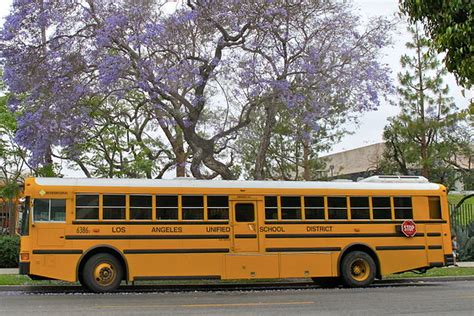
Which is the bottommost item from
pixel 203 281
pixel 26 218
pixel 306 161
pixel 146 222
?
pixel 203 281

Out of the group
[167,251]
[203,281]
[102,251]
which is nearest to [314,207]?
[167,251]

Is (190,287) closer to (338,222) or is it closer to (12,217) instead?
(338,222)

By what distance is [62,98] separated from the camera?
19562mm

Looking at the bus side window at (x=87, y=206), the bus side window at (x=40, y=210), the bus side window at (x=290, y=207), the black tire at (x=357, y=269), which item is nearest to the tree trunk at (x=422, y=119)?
the black tire at (x=357, y=269)

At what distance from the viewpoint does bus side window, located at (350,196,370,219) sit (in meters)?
16.4

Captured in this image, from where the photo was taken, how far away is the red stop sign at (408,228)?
653 inches

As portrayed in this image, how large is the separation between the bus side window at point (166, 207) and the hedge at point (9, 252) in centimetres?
870

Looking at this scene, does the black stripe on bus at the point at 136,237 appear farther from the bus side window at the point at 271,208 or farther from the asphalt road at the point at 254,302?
the asphalt road at the point at 254,302

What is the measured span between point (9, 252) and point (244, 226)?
407 inches

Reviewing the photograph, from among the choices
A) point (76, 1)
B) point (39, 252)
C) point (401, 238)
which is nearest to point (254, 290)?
point (401, 238)

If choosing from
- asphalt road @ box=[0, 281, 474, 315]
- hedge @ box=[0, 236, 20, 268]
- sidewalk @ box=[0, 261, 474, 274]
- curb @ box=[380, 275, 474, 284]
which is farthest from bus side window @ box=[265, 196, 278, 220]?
hedge @ box=[0, 236, 20, 268]

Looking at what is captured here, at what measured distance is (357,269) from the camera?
16.5 metres

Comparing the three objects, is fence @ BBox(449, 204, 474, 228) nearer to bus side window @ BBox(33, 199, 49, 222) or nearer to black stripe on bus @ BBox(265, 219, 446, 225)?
black stripe on bus @ BBox(265, 219, 446, 225)

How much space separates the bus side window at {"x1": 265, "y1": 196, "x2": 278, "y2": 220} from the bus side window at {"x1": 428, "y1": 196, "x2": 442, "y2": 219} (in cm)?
463
